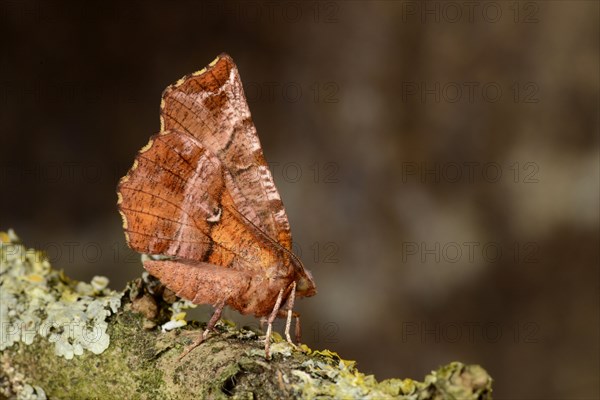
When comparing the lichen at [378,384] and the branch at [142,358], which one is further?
the branch at [142,358]

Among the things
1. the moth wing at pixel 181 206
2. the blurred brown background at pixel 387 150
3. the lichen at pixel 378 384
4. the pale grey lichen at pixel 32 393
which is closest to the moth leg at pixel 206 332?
the moth wing at pixel 181 206

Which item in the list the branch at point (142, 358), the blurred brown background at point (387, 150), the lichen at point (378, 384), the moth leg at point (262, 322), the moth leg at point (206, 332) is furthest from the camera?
the blurred brown background at point (387, 150)

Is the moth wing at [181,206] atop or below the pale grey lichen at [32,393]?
atop

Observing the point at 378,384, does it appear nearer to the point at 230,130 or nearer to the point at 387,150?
the point at 230,130

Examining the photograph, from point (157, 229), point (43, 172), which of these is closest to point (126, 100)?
point (43, 172)

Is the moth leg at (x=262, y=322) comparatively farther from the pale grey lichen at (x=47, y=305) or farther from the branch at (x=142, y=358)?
the pale grey lichen at (x=47, y=305)

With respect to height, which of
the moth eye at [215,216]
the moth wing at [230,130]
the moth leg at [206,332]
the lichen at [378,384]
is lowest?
the lichen at [378,384]

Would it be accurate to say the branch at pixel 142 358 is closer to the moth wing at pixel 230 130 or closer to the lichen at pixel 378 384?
the lichen at pixel 378 384

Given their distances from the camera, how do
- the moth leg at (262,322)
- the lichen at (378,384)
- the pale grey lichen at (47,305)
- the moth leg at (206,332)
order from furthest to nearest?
the moth leg at (262,322) → the pale grey lichen at (47,305) → the moth leg at (206,332) → the lichen at (378,384)
